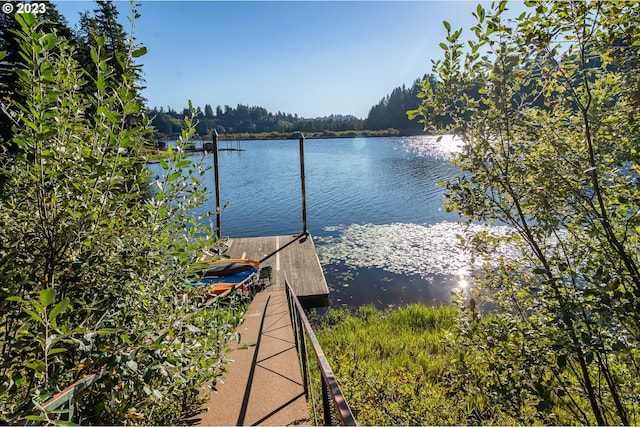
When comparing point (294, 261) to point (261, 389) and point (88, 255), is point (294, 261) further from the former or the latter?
point (88, 255)

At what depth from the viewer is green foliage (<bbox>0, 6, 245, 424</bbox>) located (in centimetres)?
119

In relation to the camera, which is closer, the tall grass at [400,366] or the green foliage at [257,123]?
the tall grass at [400,366]

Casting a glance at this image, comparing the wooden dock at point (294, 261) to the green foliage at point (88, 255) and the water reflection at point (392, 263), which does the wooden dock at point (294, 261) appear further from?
the green foliage at point (88, 255)

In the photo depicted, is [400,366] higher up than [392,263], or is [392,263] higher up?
[400,366]

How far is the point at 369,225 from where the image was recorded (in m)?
18.6

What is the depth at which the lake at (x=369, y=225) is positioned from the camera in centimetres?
1140

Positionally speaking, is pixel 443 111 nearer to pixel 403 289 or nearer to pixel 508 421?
pixel 508 421

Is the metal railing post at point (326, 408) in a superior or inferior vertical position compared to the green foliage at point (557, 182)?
inferior

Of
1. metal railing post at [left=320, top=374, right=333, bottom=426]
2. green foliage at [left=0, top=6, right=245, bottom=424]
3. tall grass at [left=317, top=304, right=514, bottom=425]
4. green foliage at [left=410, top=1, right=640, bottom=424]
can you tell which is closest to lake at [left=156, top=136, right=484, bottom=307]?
green foliage at [left=410, top=1, right=640, bottom=424]

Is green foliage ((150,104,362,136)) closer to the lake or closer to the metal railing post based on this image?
the lake

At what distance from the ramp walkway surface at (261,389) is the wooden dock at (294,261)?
3026mm

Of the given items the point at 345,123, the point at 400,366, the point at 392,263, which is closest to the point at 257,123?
the point at 345,123

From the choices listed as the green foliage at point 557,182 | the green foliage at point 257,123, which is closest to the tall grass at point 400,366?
the green foliage at point 557,182

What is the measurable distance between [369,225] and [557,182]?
16869mm
